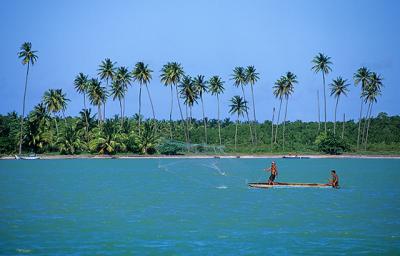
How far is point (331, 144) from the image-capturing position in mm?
123312

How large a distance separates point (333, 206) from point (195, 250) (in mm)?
16829

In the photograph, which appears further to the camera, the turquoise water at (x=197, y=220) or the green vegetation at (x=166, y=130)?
the green vegetation at (x=166, y=130)

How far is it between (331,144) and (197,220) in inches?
3869

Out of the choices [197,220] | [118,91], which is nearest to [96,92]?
[118,91]

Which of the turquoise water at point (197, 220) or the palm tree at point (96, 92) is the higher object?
the palm tree at point (96, 92)

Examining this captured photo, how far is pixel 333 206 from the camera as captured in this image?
36.1m

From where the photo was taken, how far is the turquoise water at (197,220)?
2244cm

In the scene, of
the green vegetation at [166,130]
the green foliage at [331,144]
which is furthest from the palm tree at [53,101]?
the green foliage at [331,144]

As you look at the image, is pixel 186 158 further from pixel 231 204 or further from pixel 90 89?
pixel 231 204

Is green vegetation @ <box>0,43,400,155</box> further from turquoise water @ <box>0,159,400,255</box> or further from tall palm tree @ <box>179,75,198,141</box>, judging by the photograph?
turquoise water @ <box>0,159,400,255</box>

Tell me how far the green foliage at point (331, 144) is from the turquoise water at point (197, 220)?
75537 mm

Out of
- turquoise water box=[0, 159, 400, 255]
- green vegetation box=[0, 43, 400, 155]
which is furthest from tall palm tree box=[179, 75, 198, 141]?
turquoise water box=[0, 159, 400, 255]

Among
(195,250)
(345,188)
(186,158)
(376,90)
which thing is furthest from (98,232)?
(376,90)

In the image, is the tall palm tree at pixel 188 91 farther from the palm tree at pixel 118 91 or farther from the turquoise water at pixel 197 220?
the turquoise water at pixel 197 220
